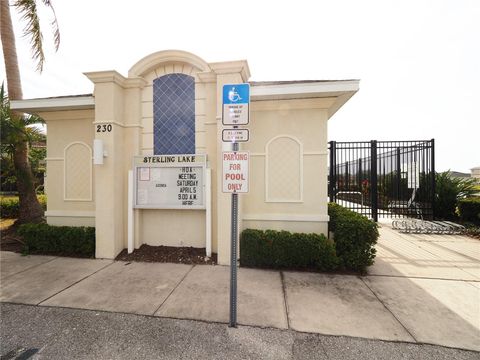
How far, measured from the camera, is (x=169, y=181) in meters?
5.75

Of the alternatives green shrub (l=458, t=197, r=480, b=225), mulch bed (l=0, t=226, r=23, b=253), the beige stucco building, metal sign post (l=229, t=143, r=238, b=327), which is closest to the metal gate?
green shrub (l=458, t=197, r=480, b=225)

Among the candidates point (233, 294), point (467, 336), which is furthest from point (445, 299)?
point (233, 294)

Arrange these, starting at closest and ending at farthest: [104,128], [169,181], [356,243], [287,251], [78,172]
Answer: [356,243], [287,251], [104,128], [169,181], [78,172]

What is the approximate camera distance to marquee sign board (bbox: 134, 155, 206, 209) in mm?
5645

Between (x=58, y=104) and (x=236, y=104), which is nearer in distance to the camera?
(x=236, y=104)

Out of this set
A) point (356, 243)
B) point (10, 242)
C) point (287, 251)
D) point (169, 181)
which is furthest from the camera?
point (10, 242)

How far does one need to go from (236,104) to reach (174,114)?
11.8ft

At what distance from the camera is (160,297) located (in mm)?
3803

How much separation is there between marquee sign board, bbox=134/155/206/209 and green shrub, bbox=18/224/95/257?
1.58m

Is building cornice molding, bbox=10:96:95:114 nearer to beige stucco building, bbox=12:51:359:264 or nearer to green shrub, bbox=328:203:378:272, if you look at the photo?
beige stucco building, bbox=12:51:359:264

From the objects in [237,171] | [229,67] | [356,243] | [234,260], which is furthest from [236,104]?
[356,243]

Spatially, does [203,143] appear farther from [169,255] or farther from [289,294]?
[289,294]

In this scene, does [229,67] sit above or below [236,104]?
above

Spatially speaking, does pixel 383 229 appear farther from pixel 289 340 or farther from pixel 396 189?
pixel 289 340
